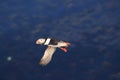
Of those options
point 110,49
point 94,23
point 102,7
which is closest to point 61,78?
point 110,49

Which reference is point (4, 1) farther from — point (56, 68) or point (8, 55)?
point (56, 68)

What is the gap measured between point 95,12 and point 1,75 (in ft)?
28.8

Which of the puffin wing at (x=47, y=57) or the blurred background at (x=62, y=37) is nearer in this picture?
the puffin wing at (x=47, y=57)

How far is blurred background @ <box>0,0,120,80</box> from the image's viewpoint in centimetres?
2231

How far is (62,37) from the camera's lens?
975 inches

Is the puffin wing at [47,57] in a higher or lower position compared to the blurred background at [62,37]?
lower

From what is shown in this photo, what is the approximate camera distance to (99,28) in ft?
81.0

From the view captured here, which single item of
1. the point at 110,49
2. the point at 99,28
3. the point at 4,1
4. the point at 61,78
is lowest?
the point at 61,78

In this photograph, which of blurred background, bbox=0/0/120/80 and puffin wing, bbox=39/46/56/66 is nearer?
puffin wing, bbox=39/46/56/66

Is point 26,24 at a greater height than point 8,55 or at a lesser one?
greater

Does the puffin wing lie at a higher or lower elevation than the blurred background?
lower

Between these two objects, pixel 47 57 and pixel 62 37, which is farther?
pixel 62 37

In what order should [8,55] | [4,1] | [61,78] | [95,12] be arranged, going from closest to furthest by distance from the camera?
[61,78], [8,55], [95,12], [4,1]

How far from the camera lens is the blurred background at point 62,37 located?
22312mm
